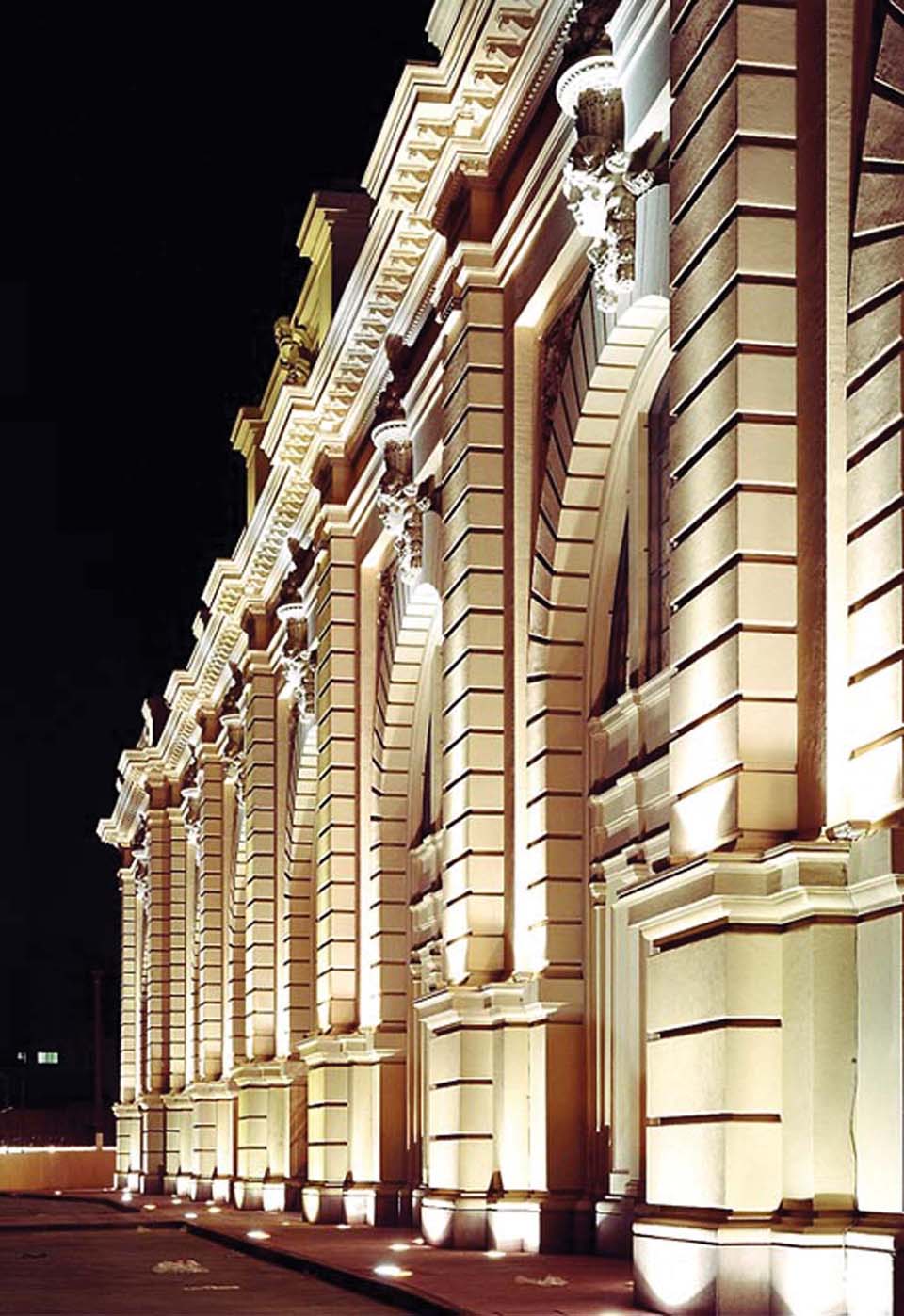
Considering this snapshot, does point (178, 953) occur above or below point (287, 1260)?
above

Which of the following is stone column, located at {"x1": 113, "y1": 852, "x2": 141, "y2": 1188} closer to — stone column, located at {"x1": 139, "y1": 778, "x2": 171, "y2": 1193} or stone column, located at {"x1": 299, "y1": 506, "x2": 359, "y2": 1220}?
stone column, located at {"x1": 139, "y1": 778, "x2": 171, "y2": 1193}

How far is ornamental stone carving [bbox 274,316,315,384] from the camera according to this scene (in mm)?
37469

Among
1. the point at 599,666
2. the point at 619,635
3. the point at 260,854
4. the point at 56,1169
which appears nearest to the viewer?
the point at 619,635

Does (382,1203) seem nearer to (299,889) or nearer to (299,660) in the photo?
(299,889)

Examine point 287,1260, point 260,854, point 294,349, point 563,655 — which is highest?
point 294,349

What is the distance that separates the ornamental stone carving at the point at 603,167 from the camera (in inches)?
813

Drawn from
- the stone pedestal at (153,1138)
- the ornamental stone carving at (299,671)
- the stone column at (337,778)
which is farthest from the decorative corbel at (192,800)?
the stone column at (337,778)

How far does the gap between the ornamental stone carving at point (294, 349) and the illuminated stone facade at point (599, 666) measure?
103 millimetres

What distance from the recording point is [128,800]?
69.9 m

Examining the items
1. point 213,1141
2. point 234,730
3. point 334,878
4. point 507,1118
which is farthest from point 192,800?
point 507,1118

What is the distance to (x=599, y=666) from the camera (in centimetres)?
2375

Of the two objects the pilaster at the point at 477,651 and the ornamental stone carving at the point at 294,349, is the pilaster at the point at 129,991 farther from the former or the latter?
the pilaster at the point at 477,651

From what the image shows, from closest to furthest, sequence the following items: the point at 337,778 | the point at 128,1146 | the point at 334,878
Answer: the point at 334,878 < the point at 337,778 < the point at 128,1146

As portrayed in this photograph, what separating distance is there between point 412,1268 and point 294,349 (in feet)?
64.3
